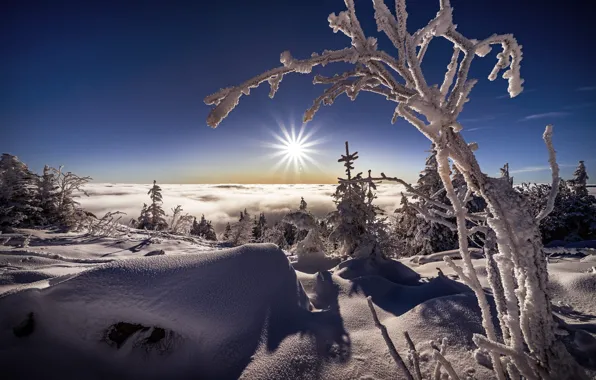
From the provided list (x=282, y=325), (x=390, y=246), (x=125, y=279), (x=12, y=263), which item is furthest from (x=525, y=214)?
(x=390, y=246)

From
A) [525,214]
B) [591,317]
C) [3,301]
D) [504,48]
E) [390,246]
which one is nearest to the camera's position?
[525,214]

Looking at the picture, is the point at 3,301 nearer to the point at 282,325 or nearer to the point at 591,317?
the point at 282,325

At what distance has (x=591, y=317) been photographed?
3979 mm

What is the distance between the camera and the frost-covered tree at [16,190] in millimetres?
13750

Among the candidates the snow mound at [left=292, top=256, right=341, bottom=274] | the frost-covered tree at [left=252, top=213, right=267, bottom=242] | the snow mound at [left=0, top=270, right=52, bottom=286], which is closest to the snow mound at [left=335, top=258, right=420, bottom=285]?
the snow mound at [left=292, top=256, right=341, bottom=274]

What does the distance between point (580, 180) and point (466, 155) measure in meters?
42.5

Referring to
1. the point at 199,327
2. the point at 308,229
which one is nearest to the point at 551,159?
the point at 199,327

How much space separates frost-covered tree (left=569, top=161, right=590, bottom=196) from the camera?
93.8 ft

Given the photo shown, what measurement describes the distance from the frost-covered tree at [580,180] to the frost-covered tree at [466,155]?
41.0 meters

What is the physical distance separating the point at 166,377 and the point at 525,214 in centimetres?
360

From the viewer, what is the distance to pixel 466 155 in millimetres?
1164

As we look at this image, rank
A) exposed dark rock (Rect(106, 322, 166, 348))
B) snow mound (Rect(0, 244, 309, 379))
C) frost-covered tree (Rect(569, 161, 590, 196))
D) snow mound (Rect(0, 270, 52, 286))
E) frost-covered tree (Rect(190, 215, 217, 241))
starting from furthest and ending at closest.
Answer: frost-covered tree (Rect(190, 215, 217, 241)) → frost-covered tree (Rect(569, 161, 590, 196)) → snow mound (Rect(0, 270, 52, 286)) → exposed dark rock (Rect(106, 322, 166, 348)) → snow mound (Rect(0, 244, 309, 379))

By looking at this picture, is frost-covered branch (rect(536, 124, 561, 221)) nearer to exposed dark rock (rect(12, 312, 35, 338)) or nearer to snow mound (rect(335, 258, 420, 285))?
exposed dark rock (rect(12, 312, 35, 338))

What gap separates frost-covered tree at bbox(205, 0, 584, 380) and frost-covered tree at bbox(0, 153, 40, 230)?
1866cm
